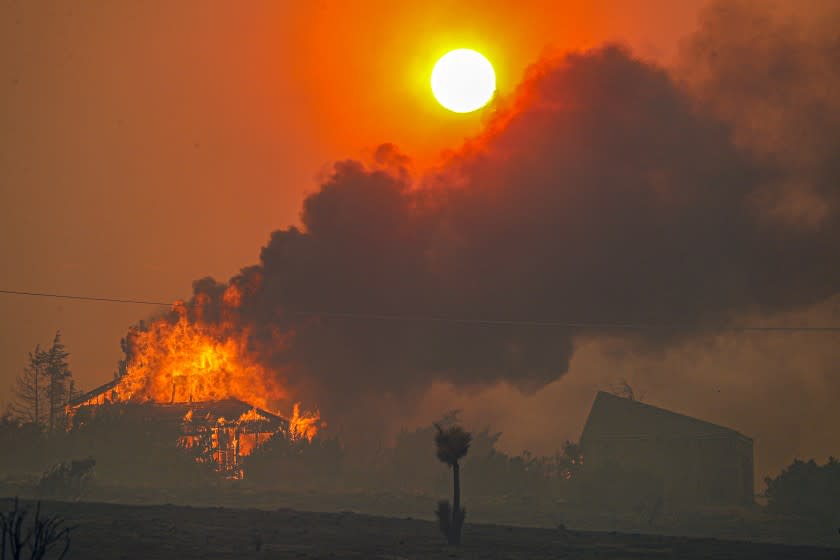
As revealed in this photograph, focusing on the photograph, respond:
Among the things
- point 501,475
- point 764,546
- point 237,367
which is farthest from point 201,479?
point 764,546

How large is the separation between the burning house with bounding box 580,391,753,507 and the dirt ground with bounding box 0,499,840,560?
30.4m

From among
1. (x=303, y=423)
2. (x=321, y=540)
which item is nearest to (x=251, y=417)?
(x=303, y=423)

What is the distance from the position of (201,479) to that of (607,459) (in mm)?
32894

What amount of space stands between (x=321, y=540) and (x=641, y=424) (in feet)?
157

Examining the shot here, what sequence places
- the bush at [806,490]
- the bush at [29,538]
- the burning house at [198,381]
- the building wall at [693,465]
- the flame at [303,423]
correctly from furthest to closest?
1. the flame at [303,423]
2. the burning house at [198,381]
3. the building wall at [693,465]
4. the bush at [806,490]
5. the bush at [29,538]

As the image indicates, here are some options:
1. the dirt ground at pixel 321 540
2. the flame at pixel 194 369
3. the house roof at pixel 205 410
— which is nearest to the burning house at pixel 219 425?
the house roof at pixel 205 410

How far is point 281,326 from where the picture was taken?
334 feet

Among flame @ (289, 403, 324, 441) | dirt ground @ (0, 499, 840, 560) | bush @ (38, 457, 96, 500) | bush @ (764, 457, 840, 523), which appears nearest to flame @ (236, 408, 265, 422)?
flame @ (289, 403, 324, 441)

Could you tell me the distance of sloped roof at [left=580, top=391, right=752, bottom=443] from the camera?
3287 inches

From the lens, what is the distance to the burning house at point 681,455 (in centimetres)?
8175

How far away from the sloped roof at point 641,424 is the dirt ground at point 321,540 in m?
31.8

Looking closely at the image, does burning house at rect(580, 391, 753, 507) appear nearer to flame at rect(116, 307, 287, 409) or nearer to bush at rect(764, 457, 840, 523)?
bush at rect(764, 457, 840, 523)

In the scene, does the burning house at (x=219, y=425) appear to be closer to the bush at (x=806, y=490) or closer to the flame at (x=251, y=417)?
the flame at (x=251, y=417)

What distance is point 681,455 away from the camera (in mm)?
83062
